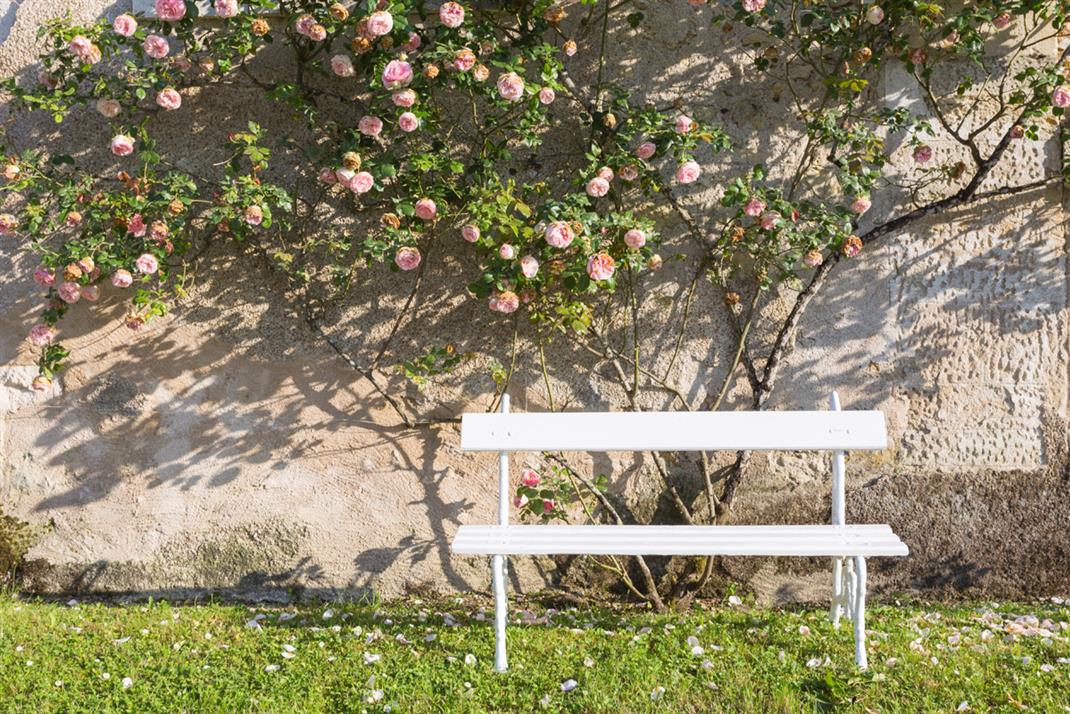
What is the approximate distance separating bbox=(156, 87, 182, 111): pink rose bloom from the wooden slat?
165 centimetres

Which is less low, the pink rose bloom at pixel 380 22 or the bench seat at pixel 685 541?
the pink rose bloom at pixel 380 22

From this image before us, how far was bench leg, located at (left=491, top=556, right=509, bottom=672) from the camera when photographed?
274cm

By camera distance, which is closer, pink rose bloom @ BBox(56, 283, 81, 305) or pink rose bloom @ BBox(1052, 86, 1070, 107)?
pink rose bloom @ BBox(1052, 86, 1070, 107)

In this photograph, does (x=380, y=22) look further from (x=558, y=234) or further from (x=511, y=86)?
(x=558, y=234)

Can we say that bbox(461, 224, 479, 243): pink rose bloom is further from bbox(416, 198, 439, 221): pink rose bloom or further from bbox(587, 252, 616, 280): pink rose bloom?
bbox(587, 252, 616, 280): pink rose bloom

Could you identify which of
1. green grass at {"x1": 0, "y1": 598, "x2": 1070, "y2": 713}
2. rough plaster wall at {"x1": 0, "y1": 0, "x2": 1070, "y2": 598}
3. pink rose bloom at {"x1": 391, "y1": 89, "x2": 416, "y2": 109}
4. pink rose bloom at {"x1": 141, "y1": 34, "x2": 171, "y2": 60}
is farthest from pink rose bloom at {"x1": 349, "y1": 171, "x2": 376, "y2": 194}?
green grass at {"x1": 0, "y1": 598, "x2": 1070, "y2": 713}

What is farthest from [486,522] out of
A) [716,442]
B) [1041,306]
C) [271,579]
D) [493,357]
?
[1041,306]

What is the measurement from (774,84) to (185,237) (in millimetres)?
2480

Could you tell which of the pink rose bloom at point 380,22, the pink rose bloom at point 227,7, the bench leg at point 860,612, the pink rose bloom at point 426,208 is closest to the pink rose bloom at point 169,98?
the pink rose bloom at point 227,7

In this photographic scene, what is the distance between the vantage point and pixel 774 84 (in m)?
3.64

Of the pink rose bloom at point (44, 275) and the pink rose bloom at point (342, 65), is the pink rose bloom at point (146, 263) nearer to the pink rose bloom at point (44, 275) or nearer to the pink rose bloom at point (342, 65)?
the pink rose bloom at point (44, 275)

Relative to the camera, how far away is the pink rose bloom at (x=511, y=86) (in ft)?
10.6

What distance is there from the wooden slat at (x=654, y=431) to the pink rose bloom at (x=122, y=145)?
169 cm

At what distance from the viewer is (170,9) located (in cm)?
325
